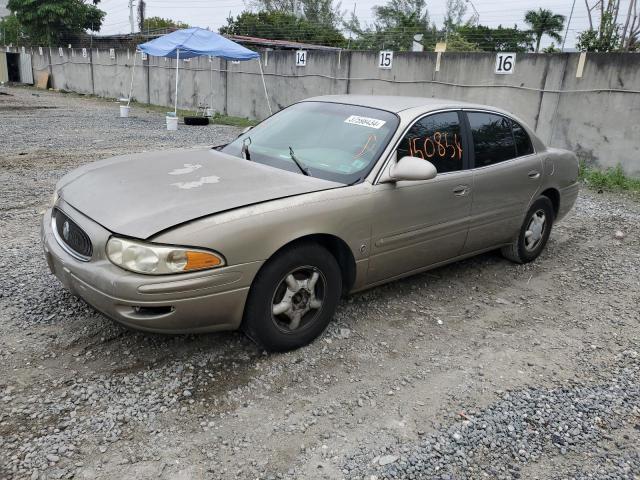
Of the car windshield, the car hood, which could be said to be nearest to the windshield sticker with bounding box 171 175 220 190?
the car hood

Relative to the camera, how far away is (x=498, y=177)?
4.41 meters

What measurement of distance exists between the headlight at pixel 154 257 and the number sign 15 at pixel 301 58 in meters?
14.0

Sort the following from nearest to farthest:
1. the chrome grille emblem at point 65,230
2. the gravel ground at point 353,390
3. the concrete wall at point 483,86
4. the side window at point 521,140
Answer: the gravel ground at point 353,390, the chrome grille emblem at point 65,230, the side window at point 521,140, the concrete wall at point 483,86

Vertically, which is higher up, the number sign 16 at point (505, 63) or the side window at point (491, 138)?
the number sign 16 at point (505, 63)

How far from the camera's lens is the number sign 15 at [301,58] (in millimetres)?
15797

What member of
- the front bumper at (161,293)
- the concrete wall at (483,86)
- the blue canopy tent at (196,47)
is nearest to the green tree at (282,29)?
the concrete wall at (483,86)

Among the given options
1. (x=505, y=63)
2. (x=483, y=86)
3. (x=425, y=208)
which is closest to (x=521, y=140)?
(x=425, y=208)

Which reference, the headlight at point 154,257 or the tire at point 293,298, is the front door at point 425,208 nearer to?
the tire at point 293,298

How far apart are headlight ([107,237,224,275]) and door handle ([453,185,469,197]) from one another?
207 centimetres

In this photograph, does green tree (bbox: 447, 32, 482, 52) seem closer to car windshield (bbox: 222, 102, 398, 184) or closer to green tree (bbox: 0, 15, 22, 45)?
car windshield (bbox: 222, 102, 398, 184)

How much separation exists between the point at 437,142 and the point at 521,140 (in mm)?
1218

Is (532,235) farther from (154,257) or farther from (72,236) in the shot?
(72,236)

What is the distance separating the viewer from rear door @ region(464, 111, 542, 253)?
431cm

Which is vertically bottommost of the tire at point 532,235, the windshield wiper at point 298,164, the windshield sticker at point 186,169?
the tire at point 532,235
